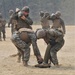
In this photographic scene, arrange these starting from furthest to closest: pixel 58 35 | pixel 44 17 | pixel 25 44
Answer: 1. pixel 44 17
2. pixel 25 44
3. pixel 58 35

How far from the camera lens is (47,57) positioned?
12547 mm

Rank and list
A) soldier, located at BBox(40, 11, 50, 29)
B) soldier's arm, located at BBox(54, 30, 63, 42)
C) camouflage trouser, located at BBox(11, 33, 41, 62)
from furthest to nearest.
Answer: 1. soldier, located at BBox(40, 11, 50, 29)
2. camouflage trouser, located at BBox(11, 33, 41, 62)
3. soldier's arm, located at BBox(54, 30, 63, 42)

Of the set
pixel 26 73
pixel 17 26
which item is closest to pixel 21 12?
pixel 17 26

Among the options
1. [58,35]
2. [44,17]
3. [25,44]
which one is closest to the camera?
[58,35]

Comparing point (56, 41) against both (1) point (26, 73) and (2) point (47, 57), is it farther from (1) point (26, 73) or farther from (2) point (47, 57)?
(1) point (26, 73)

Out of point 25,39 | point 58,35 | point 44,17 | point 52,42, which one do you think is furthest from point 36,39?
point 44,17

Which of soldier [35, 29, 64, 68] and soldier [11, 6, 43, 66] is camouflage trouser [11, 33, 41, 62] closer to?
soldier [11, 6, 43, 66]

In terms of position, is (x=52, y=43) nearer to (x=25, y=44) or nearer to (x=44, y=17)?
(x=25, y=44)

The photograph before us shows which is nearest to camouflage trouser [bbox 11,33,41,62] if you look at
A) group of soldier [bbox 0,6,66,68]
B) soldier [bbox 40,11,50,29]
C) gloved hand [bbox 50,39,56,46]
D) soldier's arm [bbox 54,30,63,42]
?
group of soldier [bbox 0,6,66,68]

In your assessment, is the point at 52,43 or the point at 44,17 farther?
the point at 44,17

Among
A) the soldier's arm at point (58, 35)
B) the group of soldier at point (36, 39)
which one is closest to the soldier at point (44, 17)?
the group of soldier at point (36, 39)

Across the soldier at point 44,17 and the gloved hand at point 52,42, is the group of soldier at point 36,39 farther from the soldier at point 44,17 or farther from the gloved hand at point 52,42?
the soldier at point 44,17

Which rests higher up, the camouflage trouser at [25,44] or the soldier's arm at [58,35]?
the soldier's arm at [58,35]

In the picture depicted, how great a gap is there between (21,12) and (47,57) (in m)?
1.56
